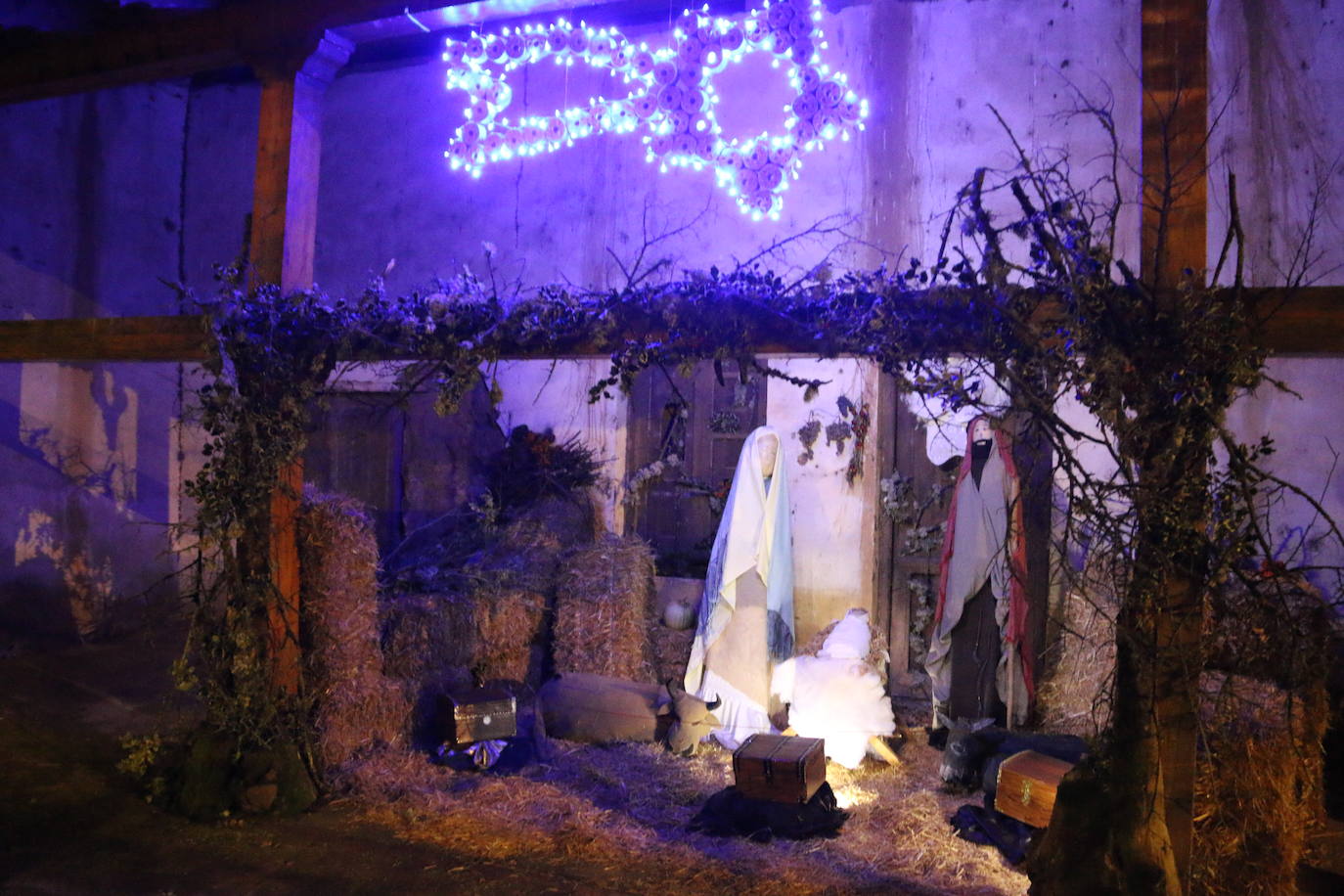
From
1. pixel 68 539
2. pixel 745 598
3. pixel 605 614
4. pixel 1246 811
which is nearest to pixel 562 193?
pixel 605 614

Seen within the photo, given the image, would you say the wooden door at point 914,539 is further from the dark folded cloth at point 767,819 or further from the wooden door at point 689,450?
the dark folded cloth at point 767,819

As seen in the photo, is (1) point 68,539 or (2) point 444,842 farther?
(1) point 68,539

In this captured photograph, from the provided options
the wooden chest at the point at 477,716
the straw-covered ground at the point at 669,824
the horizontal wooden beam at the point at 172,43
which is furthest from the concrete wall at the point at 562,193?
the wooden chest at the point at 477,716

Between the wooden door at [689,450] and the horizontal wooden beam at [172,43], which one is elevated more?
the horizontal wooden beam at [172,43]

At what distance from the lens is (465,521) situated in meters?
8.20

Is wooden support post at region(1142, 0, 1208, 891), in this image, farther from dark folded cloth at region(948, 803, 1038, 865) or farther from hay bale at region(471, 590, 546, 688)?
hay bale at region(471, 590, 546, 688)

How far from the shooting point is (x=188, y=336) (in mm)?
5574

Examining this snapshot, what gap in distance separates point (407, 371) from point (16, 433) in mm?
5417

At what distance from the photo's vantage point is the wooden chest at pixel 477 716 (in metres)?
6.13

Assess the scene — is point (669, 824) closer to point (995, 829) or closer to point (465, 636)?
point (995, 829)

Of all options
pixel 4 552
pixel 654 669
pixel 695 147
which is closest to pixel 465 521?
pixel 654 669

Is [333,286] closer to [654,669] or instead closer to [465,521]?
[465,521]

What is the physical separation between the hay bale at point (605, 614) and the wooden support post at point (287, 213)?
7.54 ft

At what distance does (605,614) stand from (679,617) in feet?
2.05
